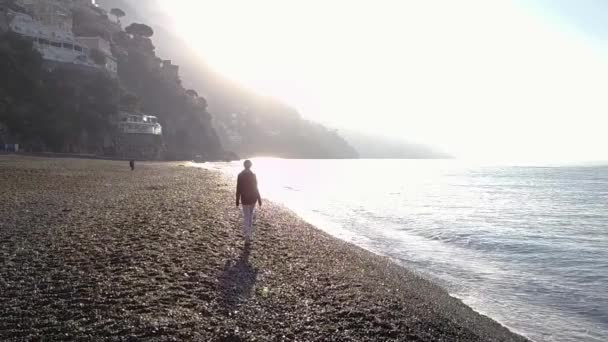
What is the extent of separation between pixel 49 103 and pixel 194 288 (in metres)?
85.2

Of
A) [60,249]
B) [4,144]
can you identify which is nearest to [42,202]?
[60,249]

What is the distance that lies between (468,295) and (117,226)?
13444 mm

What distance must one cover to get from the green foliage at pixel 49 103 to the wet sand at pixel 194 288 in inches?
2617

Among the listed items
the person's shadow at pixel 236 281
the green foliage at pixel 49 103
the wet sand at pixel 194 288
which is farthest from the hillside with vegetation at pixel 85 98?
the person's shadow at pixel 236 281

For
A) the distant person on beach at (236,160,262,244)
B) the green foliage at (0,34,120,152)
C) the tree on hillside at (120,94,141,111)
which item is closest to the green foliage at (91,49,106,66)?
the green foliage at (0,34,120,152)

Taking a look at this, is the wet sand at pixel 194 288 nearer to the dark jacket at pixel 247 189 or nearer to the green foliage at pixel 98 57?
the dark jacket at pixel 247 189

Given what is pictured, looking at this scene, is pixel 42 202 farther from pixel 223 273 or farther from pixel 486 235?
pixel 486 235

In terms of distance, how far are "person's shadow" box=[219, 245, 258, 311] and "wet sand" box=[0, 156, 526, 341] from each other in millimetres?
31

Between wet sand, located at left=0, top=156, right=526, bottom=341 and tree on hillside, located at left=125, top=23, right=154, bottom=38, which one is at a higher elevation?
tree on hillside, located at left=125, top=23, right=154, bottom=38

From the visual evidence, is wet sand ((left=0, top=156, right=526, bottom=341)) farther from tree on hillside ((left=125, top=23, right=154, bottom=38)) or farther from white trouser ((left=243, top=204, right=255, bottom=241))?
tree on hillside ((left=125, top=23, right=154, bottom=38))

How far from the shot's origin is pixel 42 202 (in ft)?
61.1

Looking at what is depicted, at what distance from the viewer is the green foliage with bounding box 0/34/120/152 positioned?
2753 inches

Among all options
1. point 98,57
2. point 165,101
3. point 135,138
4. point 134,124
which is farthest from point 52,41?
point 165,101

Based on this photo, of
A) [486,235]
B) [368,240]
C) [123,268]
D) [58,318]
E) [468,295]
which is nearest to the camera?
[58,318]
